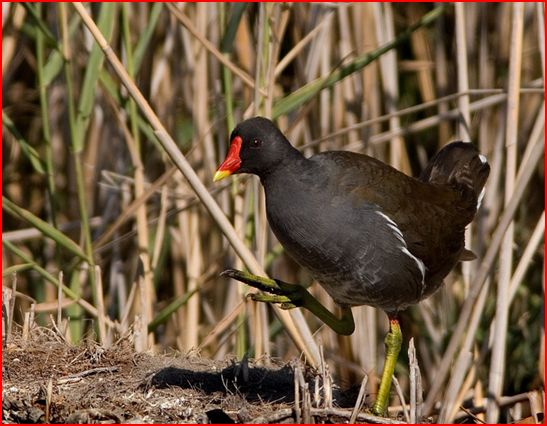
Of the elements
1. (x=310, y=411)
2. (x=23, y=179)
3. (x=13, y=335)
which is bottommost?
(x=310, y=411)

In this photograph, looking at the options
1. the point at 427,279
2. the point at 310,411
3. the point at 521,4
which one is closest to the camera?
the point at 310,411

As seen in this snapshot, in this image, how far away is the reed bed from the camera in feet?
10.1

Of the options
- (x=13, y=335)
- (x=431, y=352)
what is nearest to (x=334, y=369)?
(x=431, y=352)

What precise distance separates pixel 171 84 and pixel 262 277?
4.81 ft

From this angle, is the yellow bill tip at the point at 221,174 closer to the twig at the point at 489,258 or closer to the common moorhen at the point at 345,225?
the common moorhen at the point at 345,225

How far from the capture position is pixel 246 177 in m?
3.31

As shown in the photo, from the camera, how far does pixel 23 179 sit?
14.1 feet

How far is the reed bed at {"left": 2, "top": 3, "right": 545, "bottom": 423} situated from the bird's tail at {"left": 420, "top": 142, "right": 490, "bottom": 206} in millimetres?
111

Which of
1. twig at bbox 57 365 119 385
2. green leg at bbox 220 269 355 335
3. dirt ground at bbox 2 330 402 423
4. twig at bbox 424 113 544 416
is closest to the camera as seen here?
dirt ground at bbox 2 330 402 423

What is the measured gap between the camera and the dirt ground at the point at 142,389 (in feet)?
7.38

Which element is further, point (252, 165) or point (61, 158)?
point (61, 158)

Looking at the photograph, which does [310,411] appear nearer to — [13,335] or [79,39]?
[13,335]

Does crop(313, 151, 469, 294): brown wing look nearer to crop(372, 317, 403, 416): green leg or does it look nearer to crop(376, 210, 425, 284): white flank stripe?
crop(376, 210, 425, 284): white flank stripe

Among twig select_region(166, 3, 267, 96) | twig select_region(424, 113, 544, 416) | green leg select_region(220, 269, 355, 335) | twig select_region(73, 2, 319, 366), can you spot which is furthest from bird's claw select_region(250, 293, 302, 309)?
twig select_region(166, 3, 267, 96)
